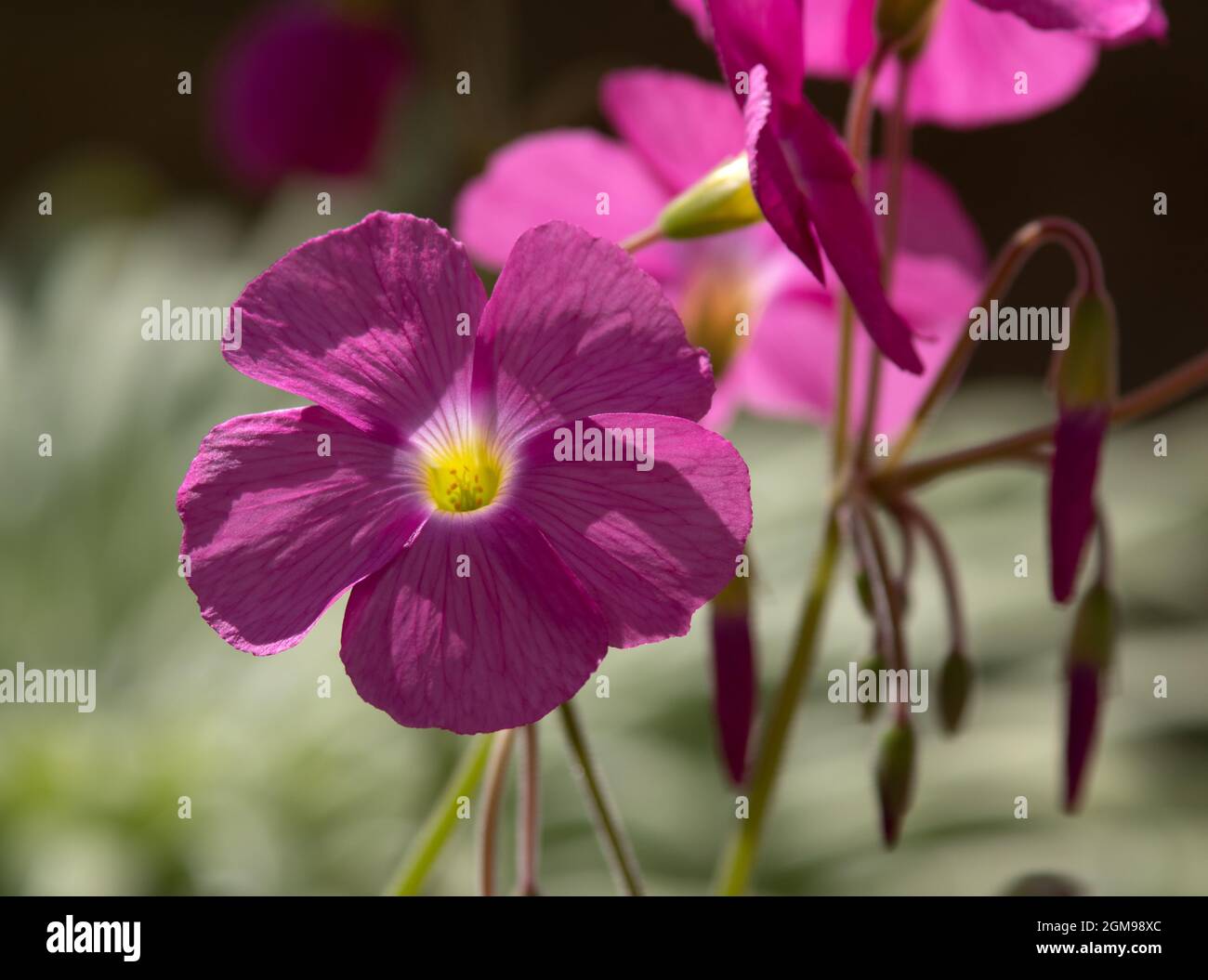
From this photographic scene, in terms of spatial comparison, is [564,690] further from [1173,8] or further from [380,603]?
[1173,8]

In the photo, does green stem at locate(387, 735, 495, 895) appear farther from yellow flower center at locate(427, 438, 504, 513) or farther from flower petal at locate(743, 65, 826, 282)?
flower petal at locate(743, 65, 826, 282)

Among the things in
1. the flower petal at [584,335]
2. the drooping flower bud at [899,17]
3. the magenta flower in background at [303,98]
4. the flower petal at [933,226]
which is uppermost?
the magenta flower in background at [303,98]

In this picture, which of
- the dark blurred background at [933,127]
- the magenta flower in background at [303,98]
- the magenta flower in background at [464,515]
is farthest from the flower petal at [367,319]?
the dark blurred background at [933,127]

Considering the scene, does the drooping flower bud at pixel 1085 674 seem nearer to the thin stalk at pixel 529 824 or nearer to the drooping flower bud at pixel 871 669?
the drooping flower bud at pixel 871 669

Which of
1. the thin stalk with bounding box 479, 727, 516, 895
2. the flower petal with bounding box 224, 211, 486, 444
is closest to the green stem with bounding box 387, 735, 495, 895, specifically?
the thin stalk with bounding box 479, 727, 516, 895

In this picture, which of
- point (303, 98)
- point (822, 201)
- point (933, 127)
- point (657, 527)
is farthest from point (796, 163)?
point (933, 127)

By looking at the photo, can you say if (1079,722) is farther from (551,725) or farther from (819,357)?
(551,725)

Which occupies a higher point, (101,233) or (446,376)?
(101,233)

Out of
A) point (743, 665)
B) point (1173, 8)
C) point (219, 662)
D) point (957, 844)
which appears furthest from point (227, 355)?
point (1173, 8)
